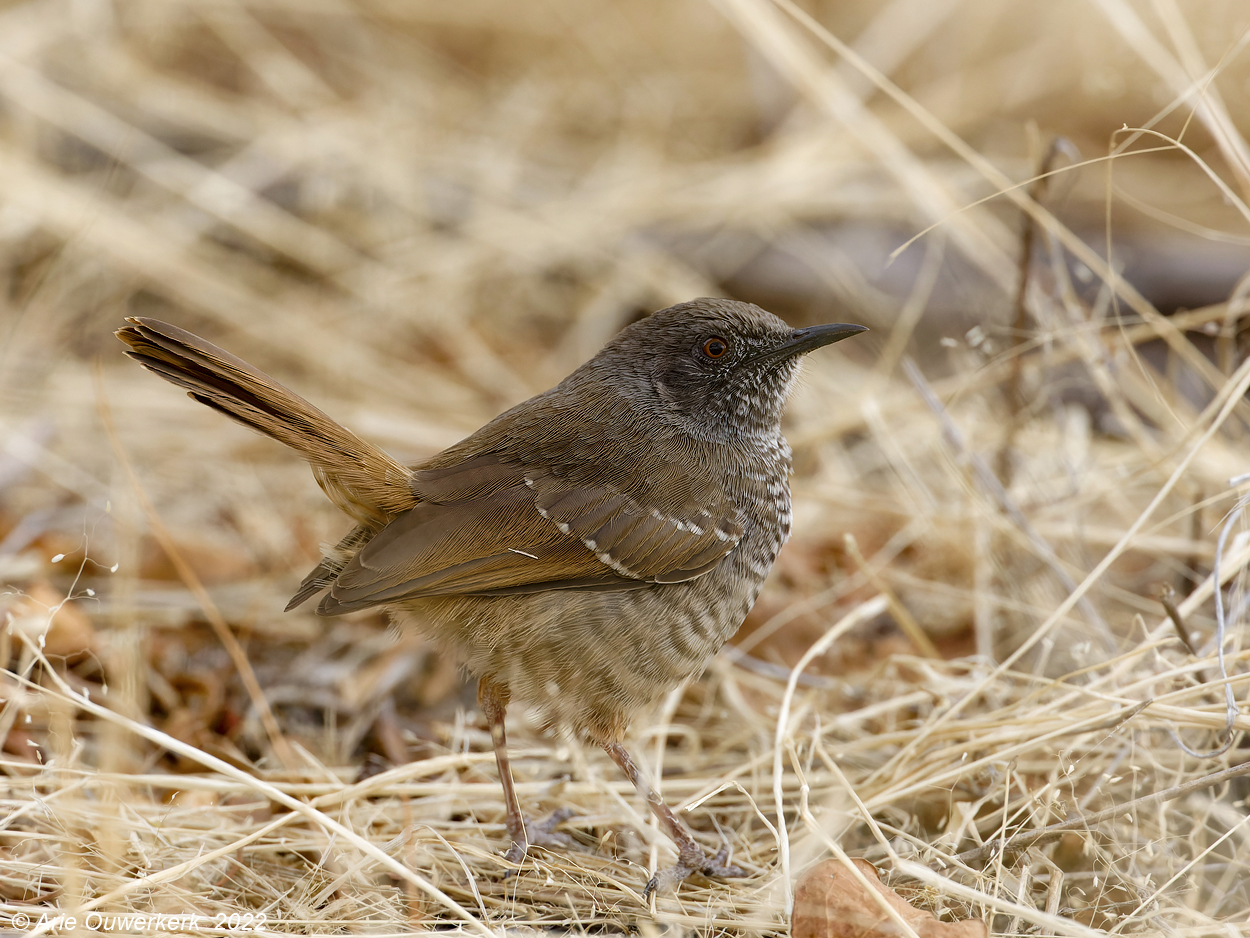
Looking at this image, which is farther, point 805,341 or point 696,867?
point 805,341

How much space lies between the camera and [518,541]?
279cm

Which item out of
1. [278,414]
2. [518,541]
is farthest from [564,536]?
[278,414]

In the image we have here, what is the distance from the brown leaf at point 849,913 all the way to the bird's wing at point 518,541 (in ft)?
2.80

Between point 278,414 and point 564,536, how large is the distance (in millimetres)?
755

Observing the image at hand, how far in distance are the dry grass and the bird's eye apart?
690 millimetres

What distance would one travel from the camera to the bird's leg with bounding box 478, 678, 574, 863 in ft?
9.31

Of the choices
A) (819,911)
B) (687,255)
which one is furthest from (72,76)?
(819,911)

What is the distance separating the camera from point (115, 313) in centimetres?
537

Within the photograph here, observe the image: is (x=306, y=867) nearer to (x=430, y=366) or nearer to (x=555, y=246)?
(x=430, y=366)

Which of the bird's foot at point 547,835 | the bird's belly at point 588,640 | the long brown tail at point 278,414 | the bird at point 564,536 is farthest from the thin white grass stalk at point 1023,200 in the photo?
the bird's foot at point 547,835

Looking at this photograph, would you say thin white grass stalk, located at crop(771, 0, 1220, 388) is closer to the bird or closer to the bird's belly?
the bird

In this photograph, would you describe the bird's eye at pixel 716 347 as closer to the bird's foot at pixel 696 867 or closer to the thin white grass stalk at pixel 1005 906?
the bird's foot at pixel 696 867

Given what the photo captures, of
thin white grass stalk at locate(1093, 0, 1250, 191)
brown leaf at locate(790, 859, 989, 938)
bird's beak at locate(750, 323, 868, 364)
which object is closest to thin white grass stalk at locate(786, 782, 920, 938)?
brown leaf at locate(790, 859, 989, 938)
